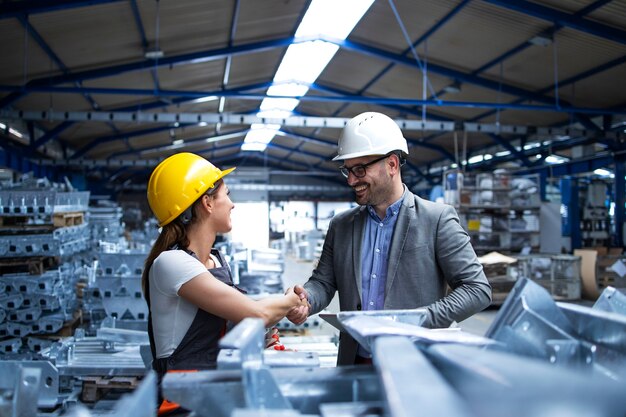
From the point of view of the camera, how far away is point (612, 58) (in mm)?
9703

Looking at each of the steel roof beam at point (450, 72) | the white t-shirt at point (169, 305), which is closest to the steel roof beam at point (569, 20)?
the steel roof beam at point (450, 72)

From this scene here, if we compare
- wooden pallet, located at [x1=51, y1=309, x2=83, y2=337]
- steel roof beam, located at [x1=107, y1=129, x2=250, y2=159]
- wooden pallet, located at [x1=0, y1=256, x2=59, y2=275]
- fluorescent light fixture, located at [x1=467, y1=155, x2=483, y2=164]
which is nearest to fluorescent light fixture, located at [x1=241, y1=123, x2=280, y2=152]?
steel roof beam, located at [x1=107, y1=129, x2=250, y2=159]

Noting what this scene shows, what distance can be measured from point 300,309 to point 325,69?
11.7 metres

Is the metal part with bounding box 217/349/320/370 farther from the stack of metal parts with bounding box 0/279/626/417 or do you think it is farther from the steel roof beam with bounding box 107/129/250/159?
the steel roof beam with bounding box 107/129/250/159

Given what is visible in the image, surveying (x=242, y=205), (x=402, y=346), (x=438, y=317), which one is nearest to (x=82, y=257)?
(x=438, y=317)

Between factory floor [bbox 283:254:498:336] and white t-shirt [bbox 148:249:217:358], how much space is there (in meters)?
2.89

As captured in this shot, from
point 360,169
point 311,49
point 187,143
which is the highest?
point 311,49

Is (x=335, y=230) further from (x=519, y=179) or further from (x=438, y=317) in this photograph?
(x=519, y=179)

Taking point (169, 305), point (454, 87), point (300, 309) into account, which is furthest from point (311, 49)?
point (169, 305)

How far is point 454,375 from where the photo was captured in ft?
3.48

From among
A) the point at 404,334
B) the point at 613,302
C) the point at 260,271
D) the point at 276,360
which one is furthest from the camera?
the point at 260,271

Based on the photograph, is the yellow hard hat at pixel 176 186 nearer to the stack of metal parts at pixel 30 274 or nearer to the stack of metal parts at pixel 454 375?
the stack of metal parts at pixel 454 375

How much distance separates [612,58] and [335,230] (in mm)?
9098

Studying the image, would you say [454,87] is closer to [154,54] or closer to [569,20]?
[569,20]
